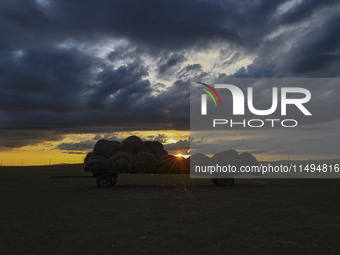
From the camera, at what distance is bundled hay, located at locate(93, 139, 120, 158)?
861 inches

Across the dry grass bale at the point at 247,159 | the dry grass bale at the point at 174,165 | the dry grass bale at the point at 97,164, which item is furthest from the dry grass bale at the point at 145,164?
the dry grass bale at the point at 247,159

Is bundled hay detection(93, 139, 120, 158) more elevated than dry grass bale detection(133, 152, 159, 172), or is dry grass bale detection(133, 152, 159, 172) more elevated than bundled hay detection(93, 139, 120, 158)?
bundled hay detection(93, 139, 120, 158)

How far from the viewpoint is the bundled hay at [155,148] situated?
2100 centimetres

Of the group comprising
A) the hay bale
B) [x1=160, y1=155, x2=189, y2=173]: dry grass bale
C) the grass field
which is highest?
the hay bale

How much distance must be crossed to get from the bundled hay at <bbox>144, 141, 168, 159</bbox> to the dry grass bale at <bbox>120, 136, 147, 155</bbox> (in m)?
0.41

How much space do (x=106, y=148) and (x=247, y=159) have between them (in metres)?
10.5

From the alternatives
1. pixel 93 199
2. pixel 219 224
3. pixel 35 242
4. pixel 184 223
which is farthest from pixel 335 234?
pixel 93 199

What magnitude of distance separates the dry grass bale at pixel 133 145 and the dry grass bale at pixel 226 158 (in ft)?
17.4

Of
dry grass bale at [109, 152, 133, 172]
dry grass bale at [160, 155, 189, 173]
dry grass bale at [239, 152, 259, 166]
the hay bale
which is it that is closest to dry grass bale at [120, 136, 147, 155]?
the hay bale

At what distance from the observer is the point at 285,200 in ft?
43.4

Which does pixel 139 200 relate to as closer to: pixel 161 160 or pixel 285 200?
pixel 161 160

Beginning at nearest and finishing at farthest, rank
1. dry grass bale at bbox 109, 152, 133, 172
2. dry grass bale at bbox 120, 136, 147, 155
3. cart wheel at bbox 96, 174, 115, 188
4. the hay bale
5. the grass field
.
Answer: the grass field → dry grass bale at bbox 109, 152, 133, 172 → cart wheel at bbox 96, 174, 115, 188 → dry grass bale at bbox 120, 136, 147, 155 → the hay bale

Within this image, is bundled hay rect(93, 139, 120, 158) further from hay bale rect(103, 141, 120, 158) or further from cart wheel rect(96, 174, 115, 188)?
cart wheel rect(96, 174, 115, 188)

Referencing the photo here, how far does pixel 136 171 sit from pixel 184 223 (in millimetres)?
9709
